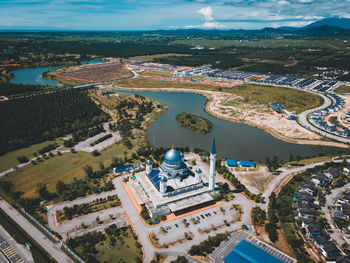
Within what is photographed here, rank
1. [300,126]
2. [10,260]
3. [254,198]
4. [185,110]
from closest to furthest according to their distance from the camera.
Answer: [10,260] < [254,198] < [300,126] < [185,110]

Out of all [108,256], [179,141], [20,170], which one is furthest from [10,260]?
[179,141]

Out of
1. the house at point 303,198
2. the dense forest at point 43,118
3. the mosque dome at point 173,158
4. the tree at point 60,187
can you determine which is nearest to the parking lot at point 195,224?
the mosque dome at point 173,158

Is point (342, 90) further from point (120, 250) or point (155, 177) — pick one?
point (120, 250)

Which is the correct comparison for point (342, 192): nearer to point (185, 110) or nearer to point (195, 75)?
point (185, 110)

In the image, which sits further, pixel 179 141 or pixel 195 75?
pixel 195 75

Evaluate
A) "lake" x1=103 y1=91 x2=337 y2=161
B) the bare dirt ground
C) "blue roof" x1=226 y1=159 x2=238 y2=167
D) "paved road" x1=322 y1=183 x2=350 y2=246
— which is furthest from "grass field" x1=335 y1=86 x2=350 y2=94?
"blue roof" x1=226 y1=159 x2=238 y2=167

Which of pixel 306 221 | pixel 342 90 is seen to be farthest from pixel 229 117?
pixel 342 90

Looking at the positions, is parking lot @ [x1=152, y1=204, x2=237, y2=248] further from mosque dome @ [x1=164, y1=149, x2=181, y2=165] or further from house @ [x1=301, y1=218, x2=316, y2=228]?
house @ [x1=301, y1=218, x2=316, y2=228]
